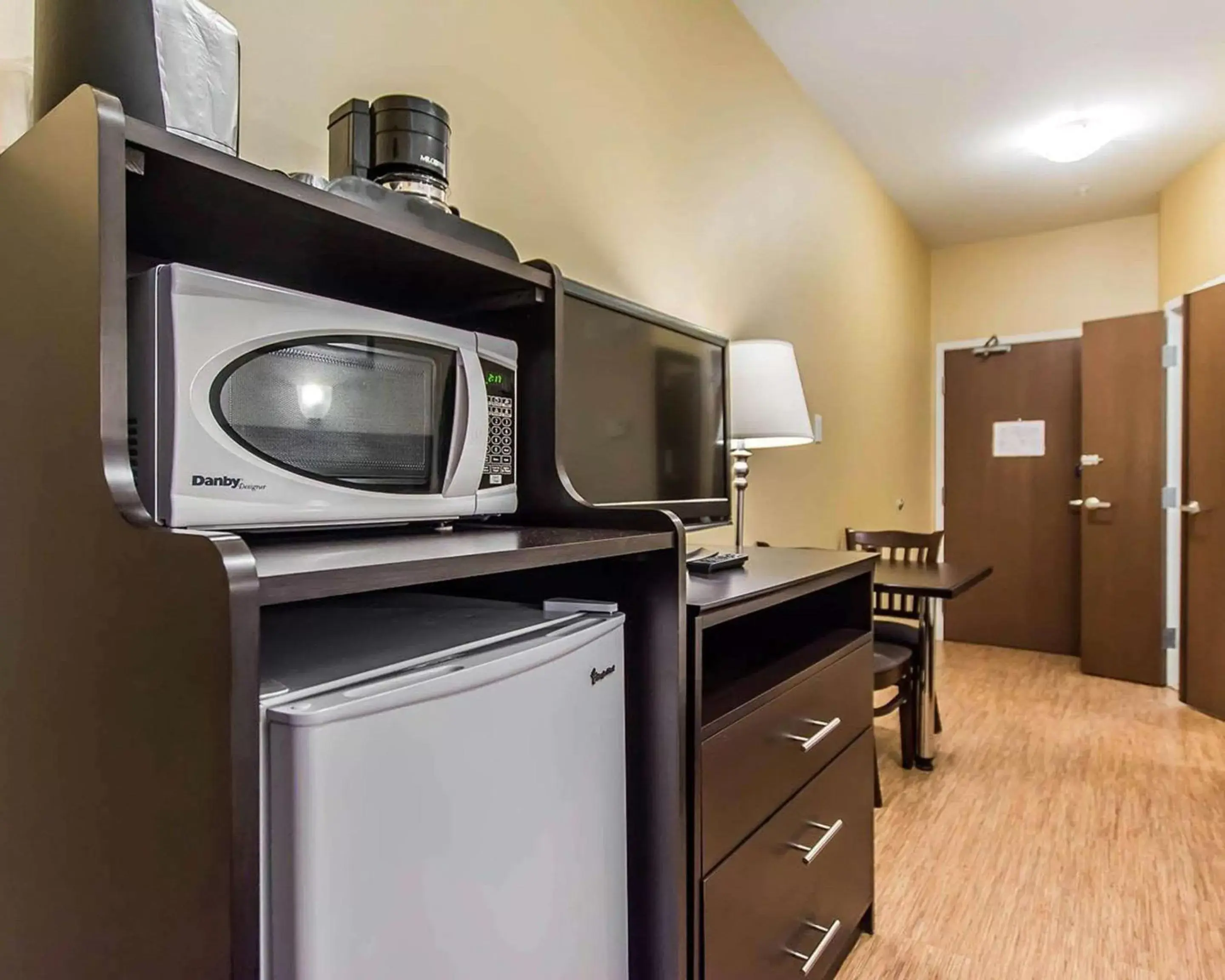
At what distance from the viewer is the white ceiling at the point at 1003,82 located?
255 cm

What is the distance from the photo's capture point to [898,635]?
2787 mm

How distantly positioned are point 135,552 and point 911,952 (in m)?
1.87

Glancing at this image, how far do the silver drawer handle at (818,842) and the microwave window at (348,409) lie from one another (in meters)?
0.99

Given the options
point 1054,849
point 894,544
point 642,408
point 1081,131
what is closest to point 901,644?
point 894,544

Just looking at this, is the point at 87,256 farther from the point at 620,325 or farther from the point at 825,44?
the point at 825,44

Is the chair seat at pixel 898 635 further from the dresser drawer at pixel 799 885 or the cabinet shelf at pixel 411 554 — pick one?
the cabinet shelf at pixel 411 554

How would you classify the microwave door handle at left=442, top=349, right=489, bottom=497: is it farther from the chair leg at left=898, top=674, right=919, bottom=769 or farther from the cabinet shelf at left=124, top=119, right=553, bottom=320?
the chair leg at left=898, top=674, right=919, bottom=769

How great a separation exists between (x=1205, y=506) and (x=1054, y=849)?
2.12m

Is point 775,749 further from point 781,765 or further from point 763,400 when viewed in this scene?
point 763,400

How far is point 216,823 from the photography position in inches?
20.0

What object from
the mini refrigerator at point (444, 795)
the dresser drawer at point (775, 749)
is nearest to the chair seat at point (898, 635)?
the dresser drawer at point (775, 749)

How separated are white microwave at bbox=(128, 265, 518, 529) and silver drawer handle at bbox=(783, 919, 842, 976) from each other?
100cm

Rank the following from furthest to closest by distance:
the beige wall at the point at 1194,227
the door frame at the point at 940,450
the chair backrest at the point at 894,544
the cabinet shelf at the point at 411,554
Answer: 1. the door frame at the point at 940,450
2. the beige wall at the point at 1194,227
3. the chair backrest at the point at 894,544
4. the cabinet shelf at the point at 411,554

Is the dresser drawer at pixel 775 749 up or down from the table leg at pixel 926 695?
up
